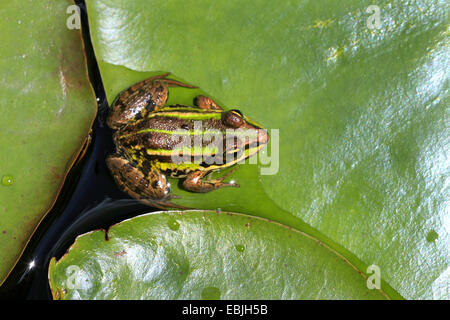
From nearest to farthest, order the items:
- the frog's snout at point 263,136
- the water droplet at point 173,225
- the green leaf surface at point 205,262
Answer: the green leaf surface at point 205,262 < the water droplet at point 173,225 < the frog's snout at point 263,136

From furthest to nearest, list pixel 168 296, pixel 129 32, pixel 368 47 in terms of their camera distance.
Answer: pixel 129 32
pixel 368 47
pixel 168 296

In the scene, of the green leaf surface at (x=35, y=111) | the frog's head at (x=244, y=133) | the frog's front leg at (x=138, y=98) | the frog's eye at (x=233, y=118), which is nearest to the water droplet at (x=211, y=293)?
the frog's head at (x=244, y=133)

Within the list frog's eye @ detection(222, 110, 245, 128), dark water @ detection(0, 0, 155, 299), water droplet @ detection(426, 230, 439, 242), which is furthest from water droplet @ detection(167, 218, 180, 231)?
water droplet @ detection(426, 230, 439, 242)

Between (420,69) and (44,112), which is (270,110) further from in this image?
(44,112)

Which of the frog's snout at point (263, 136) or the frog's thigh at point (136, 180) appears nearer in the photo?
the frog's snout at point (263, 136)

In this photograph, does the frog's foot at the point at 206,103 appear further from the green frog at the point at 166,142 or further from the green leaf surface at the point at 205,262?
the green leaf surface at the point at 205,262

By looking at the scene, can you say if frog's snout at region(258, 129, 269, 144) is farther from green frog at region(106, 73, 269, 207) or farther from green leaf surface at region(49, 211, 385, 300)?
green leaf surface at region(49, 211, 385, 300)

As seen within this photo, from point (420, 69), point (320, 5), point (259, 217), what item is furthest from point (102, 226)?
point (420, 69)
